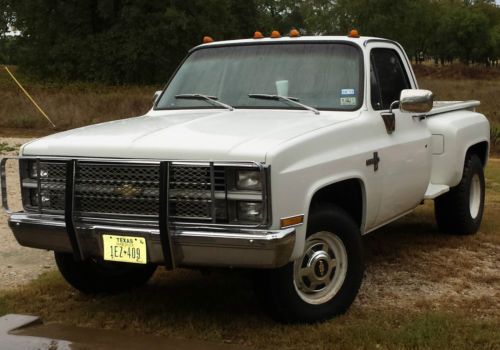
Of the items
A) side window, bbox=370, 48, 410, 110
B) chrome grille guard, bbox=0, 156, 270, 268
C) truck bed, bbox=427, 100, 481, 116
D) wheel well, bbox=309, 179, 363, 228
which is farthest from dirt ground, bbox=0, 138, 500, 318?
chrome grille guard, bbox=0, 156, 270, 268

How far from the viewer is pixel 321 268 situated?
4531mm

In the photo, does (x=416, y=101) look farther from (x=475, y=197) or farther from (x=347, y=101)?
(x=475, y=197)

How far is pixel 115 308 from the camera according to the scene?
504 cm

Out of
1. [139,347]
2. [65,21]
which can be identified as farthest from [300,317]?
[65,21]

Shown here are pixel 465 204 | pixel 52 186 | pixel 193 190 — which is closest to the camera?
pixel 193 190

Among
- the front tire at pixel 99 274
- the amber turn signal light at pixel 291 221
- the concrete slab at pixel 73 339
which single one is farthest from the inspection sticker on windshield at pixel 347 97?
the concrete slab at pixel 73 339

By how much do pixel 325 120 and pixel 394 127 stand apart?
90 cm

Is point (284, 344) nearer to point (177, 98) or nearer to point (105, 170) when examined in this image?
point (105, 170)

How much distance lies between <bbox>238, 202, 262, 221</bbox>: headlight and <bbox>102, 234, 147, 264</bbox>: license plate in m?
0.60

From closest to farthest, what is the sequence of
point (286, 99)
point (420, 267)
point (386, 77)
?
point (286, 99) < point (386, 77) < point (420, 267)

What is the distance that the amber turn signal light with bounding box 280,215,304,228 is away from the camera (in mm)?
4000

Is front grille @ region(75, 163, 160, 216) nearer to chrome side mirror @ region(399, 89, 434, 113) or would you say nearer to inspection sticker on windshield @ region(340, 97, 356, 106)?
inspection sticker on windshield @ region(340, 97, 356, 106)

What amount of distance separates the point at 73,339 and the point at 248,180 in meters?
1.51

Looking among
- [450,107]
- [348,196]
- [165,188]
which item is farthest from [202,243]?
[450,107]
